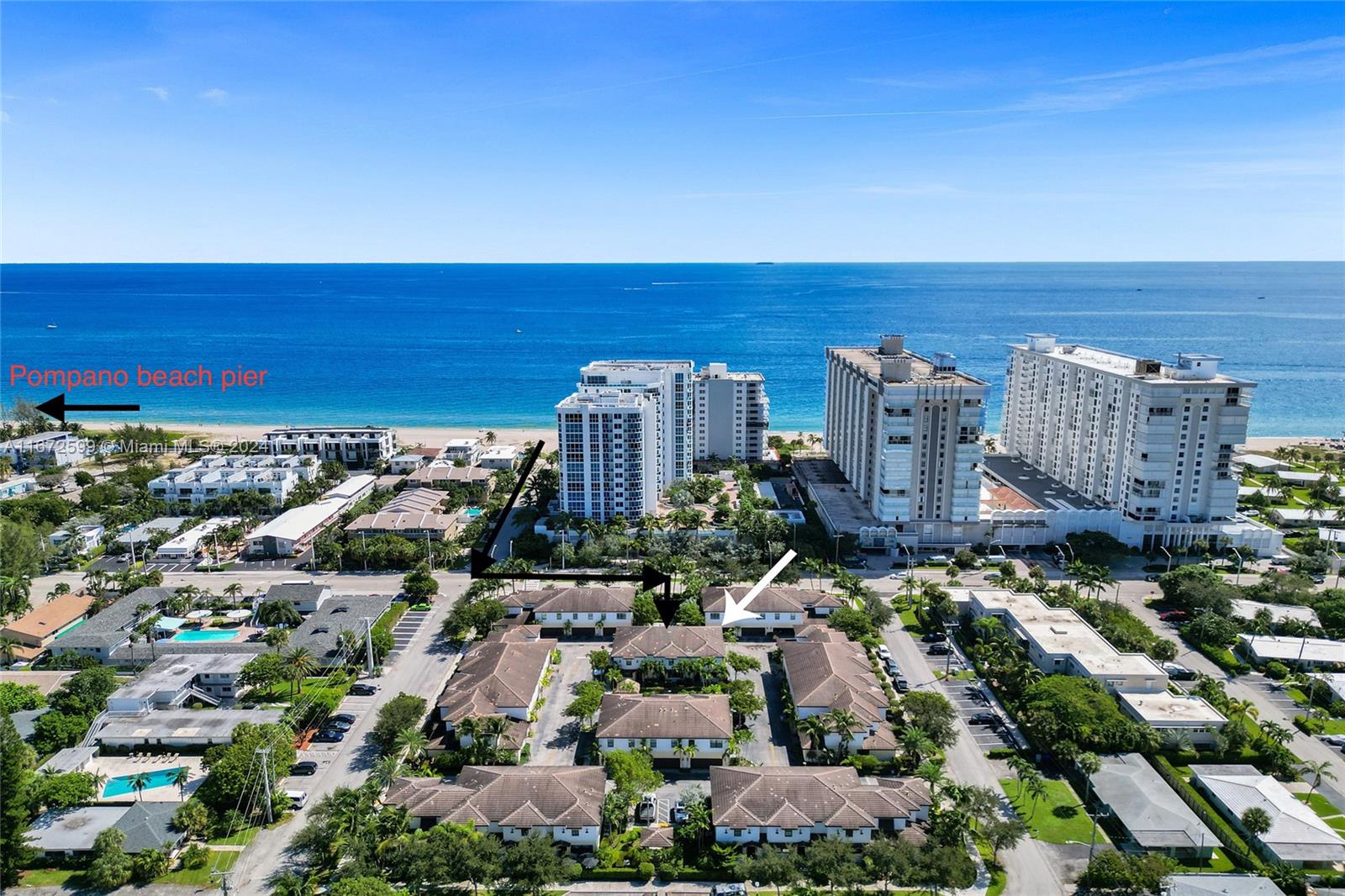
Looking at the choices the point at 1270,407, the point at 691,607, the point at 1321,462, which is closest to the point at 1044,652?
the point at 691,607

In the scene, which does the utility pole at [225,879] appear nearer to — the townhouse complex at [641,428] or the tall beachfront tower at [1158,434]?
the townhouse complex at [641,428]

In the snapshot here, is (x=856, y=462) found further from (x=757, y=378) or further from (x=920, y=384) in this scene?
(x=757, y=378)

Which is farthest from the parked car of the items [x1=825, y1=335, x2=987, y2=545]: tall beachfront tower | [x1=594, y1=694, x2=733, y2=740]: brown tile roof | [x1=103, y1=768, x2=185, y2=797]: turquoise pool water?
[x1=825, y1=335, x2=987, y2=545]: tall beachfront tower

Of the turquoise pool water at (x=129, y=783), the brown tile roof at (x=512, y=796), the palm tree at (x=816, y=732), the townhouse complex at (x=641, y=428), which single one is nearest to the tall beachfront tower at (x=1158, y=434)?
the townhouse complex at (x=641, y=428)

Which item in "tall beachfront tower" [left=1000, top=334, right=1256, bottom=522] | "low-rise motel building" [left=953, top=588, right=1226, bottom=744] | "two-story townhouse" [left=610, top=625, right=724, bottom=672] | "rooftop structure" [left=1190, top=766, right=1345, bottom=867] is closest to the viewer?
"rooftop structure" [left=1190, top=766, right=1345, bottom=867]

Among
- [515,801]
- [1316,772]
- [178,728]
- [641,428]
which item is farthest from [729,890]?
[641,428]

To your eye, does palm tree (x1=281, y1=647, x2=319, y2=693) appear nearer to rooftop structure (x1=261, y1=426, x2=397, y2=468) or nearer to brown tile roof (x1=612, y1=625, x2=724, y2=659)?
brown tile roof (x1=612, y1=625, x2=724, y2=659)
